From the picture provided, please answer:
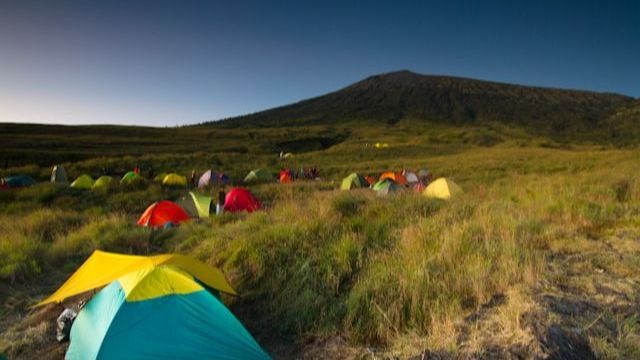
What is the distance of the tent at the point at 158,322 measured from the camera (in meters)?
4.04

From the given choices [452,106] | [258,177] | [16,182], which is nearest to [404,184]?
[258,177]

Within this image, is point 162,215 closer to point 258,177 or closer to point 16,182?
point 258,177

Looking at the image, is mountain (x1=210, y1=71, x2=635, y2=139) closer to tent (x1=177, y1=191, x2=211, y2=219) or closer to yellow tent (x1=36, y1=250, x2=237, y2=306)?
tent (x1=177, y1=191, x2=211, y2=219)

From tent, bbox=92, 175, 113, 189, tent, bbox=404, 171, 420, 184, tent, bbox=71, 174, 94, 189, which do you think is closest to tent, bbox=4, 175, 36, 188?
tent, bbox=71, 174, 94, 189

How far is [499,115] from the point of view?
104688 millimetres

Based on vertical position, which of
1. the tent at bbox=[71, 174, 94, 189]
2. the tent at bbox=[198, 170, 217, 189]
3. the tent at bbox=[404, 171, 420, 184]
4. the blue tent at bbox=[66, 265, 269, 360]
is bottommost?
the tent at bbox=[404, 171, 420, 184]

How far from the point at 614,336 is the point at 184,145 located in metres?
55.5

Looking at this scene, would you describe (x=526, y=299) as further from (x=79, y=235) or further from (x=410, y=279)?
(x=79, y=235)

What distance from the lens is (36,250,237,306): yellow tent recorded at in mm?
5062

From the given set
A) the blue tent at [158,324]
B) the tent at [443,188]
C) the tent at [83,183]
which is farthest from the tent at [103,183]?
the blue tent at [158,324]

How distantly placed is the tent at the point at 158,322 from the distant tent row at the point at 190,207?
7.45 m

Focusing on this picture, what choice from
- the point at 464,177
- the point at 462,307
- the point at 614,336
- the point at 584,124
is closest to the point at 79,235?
the point at 462,307

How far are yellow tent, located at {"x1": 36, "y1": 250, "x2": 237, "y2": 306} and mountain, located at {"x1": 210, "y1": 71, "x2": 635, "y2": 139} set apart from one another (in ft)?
299

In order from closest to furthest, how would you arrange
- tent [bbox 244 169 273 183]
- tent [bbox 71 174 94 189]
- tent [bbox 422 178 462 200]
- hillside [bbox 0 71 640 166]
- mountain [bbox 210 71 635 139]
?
tent [bbox 422 178 462 200], tent [bbox 71 174 94 189], tent [bbox 244 169 273 183], hillside [bbox 0 71 640 166], mountain [bbox 210 71 635 139]
